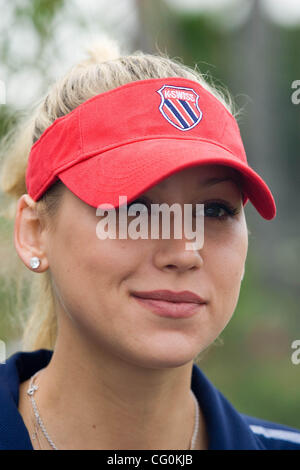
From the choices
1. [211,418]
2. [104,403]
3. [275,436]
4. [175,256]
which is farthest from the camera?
[275,436]

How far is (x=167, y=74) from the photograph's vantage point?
1.62 m

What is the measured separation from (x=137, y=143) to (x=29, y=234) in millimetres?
414

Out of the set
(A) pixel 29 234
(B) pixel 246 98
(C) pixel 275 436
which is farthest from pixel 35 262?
(B) pixel 246 98

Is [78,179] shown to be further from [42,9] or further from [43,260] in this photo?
[42,9]

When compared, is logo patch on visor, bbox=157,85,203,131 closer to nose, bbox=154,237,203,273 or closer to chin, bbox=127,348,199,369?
nose, bbox=154,237,203,273

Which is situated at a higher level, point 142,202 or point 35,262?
point 142,202

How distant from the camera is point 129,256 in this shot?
135 cm

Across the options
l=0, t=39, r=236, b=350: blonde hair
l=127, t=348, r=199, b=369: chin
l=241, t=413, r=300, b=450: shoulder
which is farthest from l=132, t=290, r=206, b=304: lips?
l=241, t=413, r=300, b=450: shoulder

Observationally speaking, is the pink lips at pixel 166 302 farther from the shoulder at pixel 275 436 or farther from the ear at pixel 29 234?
the shoulder at pixel 275 436

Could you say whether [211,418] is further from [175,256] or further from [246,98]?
[246,98]

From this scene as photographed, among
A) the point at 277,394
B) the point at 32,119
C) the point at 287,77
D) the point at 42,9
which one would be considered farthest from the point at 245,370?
the point at 287,77

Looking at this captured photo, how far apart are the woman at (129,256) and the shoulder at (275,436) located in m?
0.08

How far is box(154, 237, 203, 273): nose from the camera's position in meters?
1.34

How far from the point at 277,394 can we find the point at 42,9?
10.3 ft
